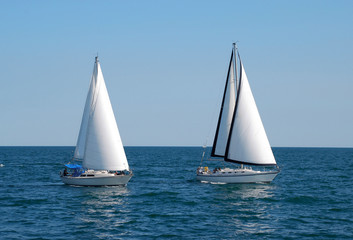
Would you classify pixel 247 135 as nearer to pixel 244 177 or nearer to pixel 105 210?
pixel 244 177

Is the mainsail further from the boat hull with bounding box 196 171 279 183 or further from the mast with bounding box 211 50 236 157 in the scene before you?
the boat hull with bounding box 196 171 279 183

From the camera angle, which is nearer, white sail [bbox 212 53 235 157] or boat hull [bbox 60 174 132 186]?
boat hull [bbox 60 174 132 186]

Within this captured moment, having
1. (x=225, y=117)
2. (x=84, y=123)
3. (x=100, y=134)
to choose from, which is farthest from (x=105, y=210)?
(x=225, y=117)

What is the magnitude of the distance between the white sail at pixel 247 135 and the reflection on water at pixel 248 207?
11.1ft

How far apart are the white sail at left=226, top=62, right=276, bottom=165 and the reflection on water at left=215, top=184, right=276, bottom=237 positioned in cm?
337

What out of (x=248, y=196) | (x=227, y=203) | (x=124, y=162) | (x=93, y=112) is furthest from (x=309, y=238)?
(x=93, y=112)

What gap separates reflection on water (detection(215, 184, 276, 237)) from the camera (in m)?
32.9

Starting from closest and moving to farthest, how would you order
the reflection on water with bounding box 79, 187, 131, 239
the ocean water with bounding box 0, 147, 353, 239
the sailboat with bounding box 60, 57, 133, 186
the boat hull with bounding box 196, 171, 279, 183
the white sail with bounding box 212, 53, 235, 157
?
the ocean water with bounding box 0, 147, 353, 239 < the reflection on water with bounding box 79, 187, 131, 239 < the sailboat with bounding box 60, 57, 133, 186 < the boat hull with bounding box 196, 171, 279, 183 < the white sail with bounding box 212, 53, 235, 157

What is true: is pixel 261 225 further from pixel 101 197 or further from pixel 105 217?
pixel 101 197

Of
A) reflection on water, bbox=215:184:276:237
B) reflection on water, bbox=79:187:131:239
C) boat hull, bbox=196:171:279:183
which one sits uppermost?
boat hull, bbox=196:171:279:183

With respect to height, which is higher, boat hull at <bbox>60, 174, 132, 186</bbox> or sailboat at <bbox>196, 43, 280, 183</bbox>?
sailboat at <bbox>196, 43, 280, 183</bbox>

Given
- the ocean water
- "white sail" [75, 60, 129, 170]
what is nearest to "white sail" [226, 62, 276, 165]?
the ocean water

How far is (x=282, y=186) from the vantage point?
186 feet

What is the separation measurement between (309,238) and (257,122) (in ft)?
91.7
